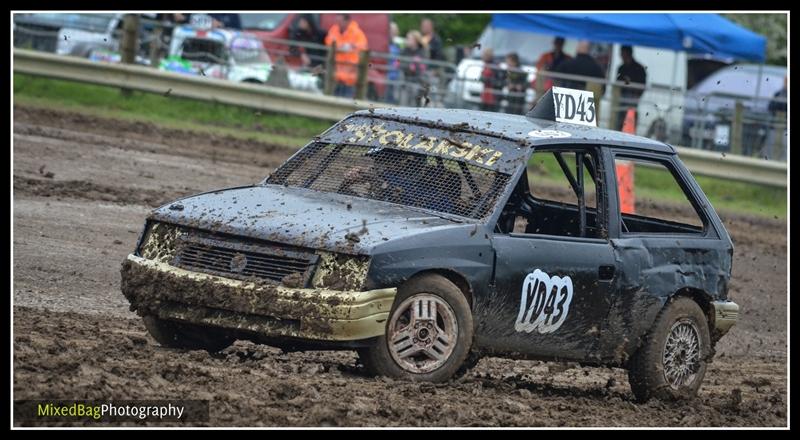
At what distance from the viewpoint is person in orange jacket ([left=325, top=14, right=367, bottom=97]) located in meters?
21.0

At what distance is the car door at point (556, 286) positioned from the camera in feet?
24.8

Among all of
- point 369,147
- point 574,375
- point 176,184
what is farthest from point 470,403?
point 176,184

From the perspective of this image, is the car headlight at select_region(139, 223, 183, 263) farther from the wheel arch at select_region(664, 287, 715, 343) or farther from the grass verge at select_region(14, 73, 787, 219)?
the grass verge at select_region(14, 73, 787, 219)

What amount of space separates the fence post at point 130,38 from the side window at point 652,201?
7.08 metres

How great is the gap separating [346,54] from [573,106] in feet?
41.5

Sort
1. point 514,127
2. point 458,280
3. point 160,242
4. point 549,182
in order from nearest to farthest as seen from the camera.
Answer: point 458,280, point 160,242, point 514,127, point 549,182

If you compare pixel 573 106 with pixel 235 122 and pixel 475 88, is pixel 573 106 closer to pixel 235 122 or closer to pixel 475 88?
pixel 475 88

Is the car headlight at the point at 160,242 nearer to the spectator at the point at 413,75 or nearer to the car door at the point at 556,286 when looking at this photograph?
the car door at the point at 556,286

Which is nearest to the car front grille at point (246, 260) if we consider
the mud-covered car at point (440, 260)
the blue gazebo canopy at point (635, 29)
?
the mud-covered car at point (440, 260)

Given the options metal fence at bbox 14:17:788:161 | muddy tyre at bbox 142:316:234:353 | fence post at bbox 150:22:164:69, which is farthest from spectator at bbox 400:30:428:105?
muddy tyre at bbox 142:316:234:353

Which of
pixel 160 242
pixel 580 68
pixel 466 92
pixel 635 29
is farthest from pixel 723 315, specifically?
pixel 635 29

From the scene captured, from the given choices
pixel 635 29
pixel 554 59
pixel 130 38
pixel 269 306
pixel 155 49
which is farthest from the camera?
pixel 635 29

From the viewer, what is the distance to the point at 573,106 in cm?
885

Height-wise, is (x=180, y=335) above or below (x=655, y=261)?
below
